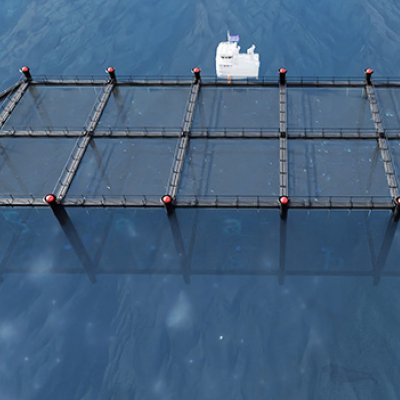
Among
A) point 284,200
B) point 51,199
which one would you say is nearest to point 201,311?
point 284,200

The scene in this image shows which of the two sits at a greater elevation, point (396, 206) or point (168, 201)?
point (396, 206)

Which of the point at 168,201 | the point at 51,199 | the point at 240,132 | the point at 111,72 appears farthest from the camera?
the point at 111,72

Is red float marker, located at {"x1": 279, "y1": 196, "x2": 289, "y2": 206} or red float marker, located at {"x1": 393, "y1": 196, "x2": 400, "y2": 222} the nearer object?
red float marker, located at {"x1": 393, "y1": 196, "x2": 400, "y2": 222}

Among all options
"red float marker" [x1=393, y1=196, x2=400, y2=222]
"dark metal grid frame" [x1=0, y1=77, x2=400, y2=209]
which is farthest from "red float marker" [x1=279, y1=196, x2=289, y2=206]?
"red float marker" [x1=393, y1=196, x2=400, y2=222]

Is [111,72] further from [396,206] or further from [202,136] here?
[396,206]

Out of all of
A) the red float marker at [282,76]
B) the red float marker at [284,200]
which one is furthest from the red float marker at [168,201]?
the red float marker at [282,76]

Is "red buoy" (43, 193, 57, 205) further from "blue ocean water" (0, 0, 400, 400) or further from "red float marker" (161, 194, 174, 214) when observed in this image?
"red float marker" (161, 194, 174, 214)

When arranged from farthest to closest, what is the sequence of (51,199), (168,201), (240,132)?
(240,132) < (51,199) < (168,201)

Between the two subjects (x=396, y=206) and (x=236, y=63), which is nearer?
(x=396, y=206)

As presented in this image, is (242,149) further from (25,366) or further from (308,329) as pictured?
(25,366)

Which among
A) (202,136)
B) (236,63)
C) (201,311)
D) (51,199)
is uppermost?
(236,63)

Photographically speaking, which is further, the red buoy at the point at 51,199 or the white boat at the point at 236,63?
the white boat at the point at 236,63

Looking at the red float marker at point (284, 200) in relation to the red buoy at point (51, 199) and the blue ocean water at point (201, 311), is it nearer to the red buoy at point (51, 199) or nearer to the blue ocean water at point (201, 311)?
the blue ocean water at point (201, 311)
